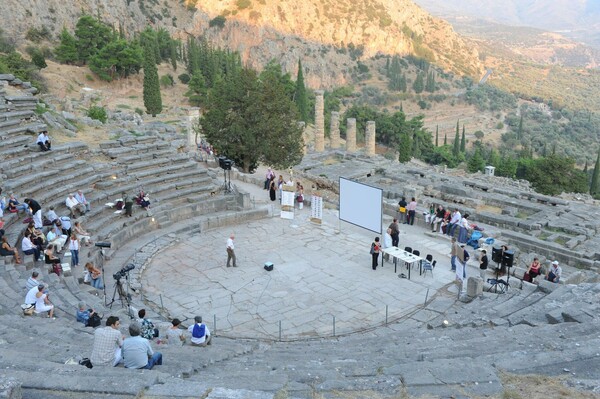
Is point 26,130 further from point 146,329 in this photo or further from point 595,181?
point 595,181

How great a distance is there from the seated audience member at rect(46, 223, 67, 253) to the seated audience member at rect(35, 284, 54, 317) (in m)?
4.15

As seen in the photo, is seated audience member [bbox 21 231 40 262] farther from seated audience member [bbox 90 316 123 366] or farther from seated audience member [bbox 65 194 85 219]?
seated audience member [bbox 90 316 123 366]

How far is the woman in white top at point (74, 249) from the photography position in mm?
14688

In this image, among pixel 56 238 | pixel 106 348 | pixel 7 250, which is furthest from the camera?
pixel 56 238

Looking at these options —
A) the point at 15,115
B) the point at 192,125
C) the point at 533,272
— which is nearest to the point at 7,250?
the point at 15,115

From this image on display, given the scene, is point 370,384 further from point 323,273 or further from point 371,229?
point 371,229

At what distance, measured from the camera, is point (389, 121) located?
65688 mm

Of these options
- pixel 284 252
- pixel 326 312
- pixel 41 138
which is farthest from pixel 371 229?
pixel 41 138

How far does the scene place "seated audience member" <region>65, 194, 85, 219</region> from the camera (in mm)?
17000

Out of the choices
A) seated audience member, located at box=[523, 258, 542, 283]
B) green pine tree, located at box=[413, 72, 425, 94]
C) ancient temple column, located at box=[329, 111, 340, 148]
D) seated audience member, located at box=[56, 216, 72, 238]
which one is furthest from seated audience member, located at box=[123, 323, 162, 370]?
green pine tree, located at box=[413, 72, 425, 94]

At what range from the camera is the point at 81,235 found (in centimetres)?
1608

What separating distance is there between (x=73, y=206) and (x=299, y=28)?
325ft

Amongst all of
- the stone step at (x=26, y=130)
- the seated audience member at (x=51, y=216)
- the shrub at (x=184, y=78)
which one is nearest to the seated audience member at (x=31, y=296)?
the seated audience member at (x=51, y=216)

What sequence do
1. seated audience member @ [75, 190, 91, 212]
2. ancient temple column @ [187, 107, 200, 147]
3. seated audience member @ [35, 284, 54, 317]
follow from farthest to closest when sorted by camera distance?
ancient temple column @ [187, 107, 200, 147] < seated audience member @ [75, 190, 91, 212] < seated audience member @ [35, 284, 54, 317]
